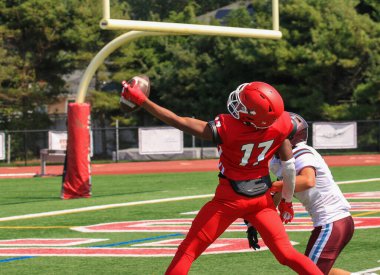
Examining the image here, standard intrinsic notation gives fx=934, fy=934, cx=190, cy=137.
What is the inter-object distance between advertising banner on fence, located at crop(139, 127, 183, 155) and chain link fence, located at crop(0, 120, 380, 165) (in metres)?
1.96

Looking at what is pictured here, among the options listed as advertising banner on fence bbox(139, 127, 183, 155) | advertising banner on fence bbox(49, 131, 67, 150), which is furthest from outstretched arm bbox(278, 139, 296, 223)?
advertising banner on fence bbox(139, 127, 183, 155)

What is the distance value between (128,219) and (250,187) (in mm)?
7492

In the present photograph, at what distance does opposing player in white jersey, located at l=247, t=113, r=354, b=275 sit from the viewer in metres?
6.50

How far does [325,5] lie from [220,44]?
5440mm

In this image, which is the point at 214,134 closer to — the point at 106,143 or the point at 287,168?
the point at 287,168

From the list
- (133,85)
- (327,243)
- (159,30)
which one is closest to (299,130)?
Answer: (327,243)

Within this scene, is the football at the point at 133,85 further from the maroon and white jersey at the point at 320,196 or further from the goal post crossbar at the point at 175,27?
the goal post crossbar at the point at 175,27

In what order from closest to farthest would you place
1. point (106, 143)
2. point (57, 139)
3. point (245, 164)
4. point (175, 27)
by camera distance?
point (245, 164), point (175, 27), point (57, 139), point (106, 143)

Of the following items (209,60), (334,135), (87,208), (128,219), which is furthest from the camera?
(209,60)

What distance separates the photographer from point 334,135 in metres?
33.2

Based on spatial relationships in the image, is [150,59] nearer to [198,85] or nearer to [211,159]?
[198,85]

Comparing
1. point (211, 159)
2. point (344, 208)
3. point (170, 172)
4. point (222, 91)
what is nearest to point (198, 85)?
point (222, 91)

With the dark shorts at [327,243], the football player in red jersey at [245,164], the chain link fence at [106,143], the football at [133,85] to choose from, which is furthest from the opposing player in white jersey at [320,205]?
the chain link fence at [106,143]

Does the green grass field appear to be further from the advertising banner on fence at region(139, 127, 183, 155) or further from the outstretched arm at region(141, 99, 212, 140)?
the advertising banner on fence at region(139, 127, 183, 155)
